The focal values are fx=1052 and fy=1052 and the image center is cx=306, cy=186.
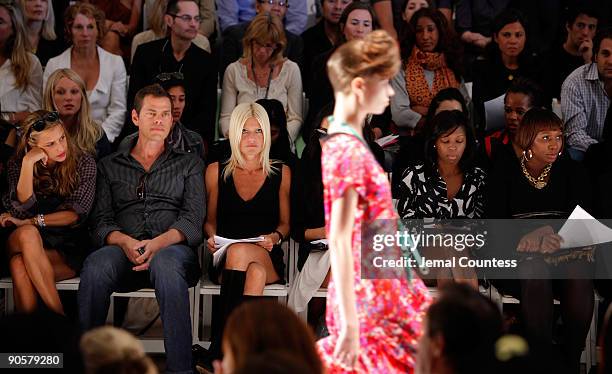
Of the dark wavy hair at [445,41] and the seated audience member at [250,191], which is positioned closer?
the seated audience member at [250,191]

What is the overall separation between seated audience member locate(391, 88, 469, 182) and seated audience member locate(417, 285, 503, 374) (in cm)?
283

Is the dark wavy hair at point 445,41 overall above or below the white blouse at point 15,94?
above

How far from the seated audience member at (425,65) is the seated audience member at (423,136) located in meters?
0.46

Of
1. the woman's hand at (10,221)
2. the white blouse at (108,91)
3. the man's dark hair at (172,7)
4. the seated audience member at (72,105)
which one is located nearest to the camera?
the woman's hand at (10,221)

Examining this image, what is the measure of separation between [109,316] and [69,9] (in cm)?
212

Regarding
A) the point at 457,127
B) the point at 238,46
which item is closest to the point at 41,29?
the point at 238,46

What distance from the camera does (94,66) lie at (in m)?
6.86

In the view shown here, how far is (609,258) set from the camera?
5.50m

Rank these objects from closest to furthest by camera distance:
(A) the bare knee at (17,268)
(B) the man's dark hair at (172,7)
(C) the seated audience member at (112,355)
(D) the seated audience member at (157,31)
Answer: (C) the seated audience member at (112,355) < (A) the bare knee at (17,268) < (B) the man's dark hair at (172,7) < (D) the seated audience member at (157,31)

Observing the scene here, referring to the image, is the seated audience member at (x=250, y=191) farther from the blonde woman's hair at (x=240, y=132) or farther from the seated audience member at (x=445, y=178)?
the seated audience member at (x=445, y=178)

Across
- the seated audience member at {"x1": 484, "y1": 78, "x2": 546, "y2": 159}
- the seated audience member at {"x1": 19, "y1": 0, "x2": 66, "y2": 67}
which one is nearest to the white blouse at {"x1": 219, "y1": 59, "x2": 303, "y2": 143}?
the seated audience member at {"x1": 484, "y1": 78, "x2": 546, "y2": 159}

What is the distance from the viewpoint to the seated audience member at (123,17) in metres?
7.56

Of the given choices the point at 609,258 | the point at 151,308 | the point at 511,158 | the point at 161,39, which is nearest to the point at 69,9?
the point at 161,39

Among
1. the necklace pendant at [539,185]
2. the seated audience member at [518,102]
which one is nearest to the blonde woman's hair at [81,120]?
the seated audience member at [518,102]
